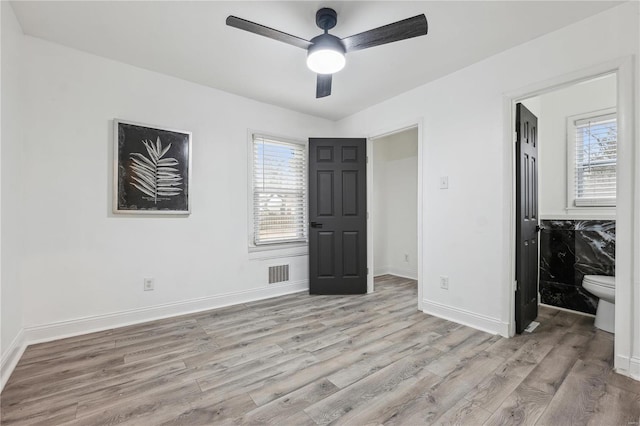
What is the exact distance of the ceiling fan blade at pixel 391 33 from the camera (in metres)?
1.81

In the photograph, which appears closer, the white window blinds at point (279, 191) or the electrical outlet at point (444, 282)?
the electrical outlet at point (444, 282)

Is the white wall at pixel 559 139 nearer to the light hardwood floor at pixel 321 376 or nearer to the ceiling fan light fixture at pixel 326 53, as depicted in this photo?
the light hardwood floor at pixel 321 376

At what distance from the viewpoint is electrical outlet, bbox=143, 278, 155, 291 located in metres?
2.96

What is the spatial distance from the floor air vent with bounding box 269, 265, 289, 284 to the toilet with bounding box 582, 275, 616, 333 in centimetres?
336

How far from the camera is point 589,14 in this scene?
2109mm

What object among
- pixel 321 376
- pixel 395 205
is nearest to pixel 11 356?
pixel 321 376

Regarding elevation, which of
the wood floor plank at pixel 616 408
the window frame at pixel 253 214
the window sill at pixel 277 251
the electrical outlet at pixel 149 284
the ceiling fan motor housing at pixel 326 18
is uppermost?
the ceiling fan motor housing at pixel 326 18

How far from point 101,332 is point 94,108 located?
6.97 feet

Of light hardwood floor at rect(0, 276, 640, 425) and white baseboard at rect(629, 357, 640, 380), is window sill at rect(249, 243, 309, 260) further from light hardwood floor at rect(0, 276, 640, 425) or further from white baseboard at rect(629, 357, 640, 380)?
white baseboard at rect(629, 357, 640, 380)

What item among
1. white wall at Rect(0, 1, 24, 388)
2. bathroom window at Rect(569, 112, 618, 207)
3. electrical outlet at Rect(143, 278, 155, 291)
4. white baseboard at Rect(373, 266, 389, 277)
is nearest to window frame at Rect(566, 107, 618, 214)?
bathroom window at Rect(569, 112, 618, 207)

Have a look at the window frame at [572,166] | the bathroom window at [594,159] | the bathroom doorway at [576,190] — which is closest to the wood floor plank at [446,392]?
the bathroom doorway at [576,190]

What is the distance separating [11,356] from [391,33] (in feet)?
11.7

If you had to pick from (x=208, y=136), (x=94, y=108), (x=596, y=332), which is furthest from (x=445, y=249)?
(x=94, y=108)

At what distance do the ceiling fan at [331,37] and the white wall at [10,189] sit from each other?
5.46 ft
